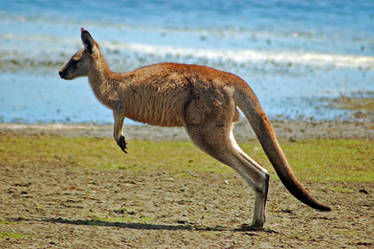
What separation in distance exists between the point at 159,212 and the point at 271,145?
1.23 metres

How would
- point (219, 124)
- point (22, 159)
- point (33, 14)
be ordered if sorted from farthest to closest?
1. point (33, 14)
2. point (22, 159)
3. point (219, 124)

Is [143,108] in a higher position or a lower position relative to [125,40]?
lower

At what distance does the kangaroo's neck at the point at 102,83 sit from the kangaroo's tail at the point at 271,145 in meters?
1.14

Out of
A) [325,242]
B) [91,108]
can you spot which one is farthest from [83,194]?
[91,108]

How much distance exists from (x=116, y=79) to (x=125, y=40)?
12.6 meters

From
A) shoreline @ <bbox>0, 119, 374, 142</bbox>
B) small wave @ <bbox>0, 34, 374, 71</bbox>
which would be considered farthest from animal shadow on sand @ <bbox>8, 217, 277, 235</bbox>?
small wave @ <bbox>0, 34, 374, 71</bbox>

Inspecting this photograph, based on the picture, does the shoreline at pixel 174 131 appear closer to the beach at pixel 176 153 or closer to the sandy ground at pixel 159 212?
the beach at pixel 176 153

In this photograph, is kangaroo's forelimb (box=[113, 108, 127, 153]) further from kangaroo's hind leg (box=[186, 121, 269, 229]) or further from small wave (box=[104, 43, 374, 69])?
small wave (box=[104, 43, 374, 69])

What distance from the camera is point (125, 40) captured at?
18359 millimetres

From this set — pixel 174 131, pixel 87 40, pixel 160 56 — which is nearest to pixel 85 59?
pixel 87 40

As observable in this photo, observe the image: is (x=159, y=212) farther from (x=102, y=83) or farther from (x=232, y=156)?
(x=102, y=83)

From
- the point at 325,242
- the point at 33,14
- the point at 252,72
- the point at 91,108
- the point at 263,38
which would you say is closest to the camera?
the point at 325,242

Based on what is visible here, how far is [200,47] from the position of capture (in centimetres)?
1747

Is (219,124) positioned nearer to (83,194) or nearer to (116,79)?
(116,79)
